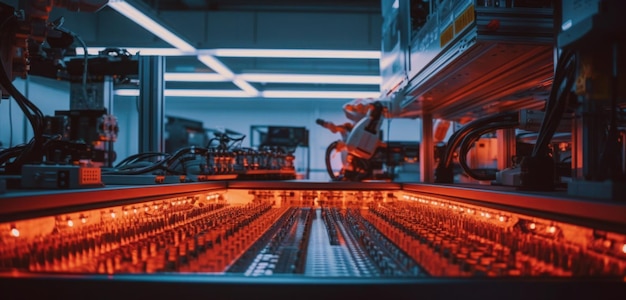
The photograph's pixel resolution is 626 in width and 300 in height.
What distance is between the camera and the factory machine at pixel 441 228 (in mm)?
523

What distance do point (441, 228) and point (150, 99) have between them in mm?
2629

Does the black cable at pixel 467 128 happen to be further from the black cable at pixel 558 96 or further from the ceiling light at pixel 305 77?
the ceiling light at pixel 305 77

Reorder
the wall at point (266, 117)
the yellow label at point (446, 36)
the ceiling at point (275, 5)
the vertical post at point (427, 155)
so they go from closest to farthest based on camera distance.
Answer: the yellow label at point (446, 36) < the vertical post at point (427, 155) < the ceiling at point (275, 5) < the wall at point (266, 117)

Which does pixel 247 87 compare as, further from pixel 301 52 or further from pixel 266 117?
pixel 266 117

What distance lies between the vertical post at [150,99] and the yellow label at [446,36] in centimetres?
218

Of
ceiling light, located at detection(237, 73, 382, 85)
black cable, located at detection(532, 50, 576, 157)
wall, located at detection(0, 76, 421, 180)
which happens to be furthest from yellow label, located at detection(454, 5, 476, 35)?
wall, located at detection(0, 76, 421, 180)

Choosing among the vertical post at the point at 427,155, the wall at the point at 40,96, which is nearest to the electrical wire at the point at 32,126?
the vertical post at the point at 427,155

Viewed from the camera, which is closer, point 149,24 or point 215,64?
point 149,24

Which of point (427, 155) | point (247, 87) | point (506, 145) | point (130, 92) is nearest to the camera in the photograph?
point (506, 145)

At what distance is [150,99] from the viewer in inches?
125

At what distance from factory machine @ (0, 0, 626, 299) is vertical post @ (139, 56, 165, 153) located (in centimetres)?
153

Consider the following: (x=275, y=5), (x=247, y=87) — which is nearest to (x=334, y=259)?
(x=275, y=5)

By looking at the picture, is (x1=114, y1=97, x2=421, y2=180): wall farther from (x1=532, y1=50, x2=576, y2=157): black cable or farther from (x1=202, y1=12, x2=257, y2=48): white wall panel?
(x1=532, y1=50, x2=576, y2=157): black cable

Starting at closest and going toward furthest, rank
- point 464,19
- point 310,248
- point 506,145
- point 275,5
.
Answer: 1. point 310,248
2. point 464,19
3. point 506,145
4. point 275,5
